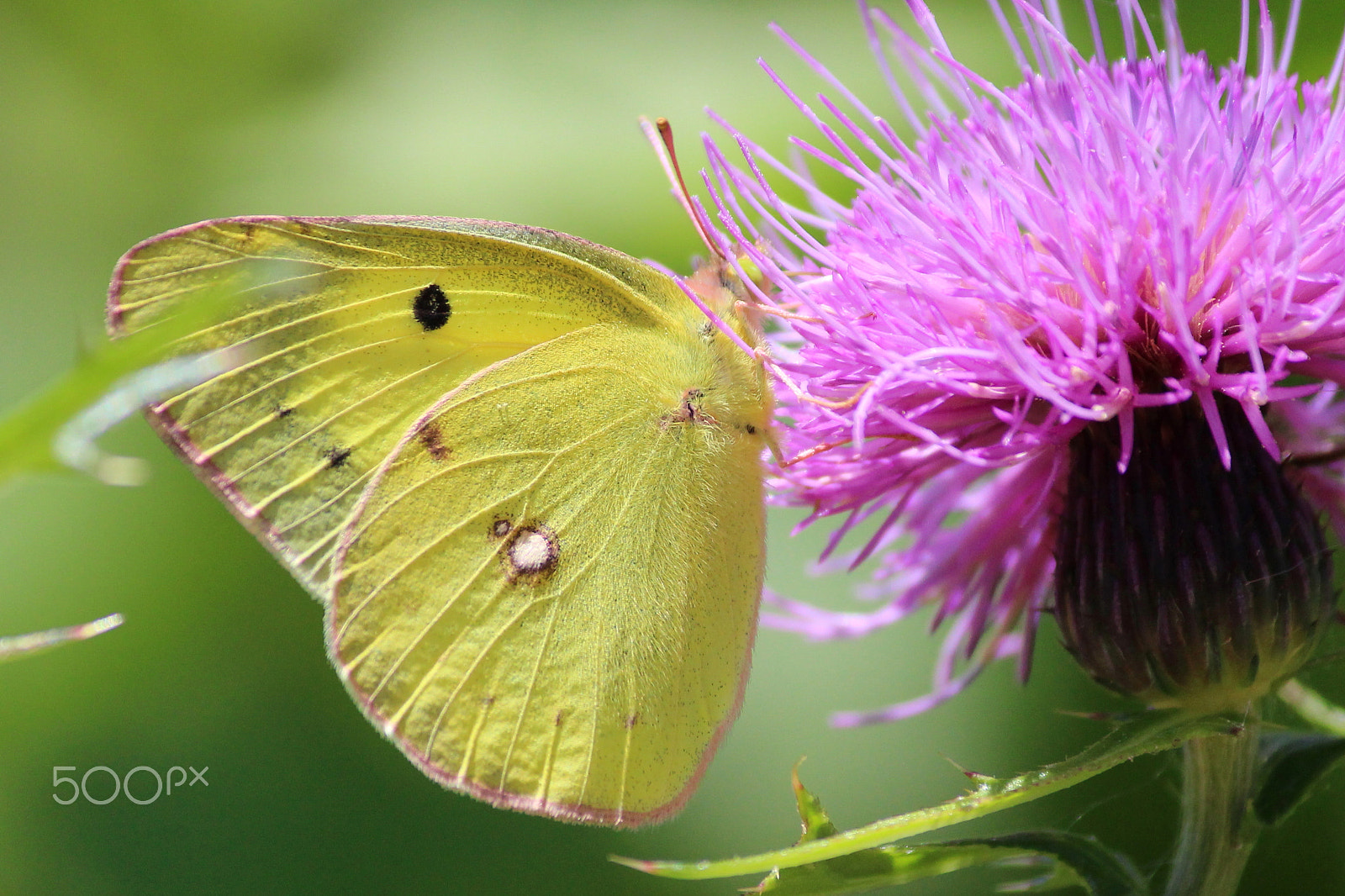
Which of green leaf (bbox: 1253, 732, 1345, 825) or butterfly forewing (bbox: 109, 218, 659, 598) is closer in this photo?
green leaf (bbox: 1253, 732, 1345, 825)

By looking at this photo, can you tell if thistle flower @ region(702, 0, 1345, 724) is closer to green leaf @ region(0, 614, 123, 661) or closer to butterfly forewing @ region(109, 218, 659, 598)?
butterfly forewing @ region(109, 218, 659, 598)

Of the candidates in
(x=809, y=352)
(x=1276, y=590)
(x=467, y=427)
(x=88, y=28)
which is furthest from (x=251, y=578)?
(x=1276, y=590)

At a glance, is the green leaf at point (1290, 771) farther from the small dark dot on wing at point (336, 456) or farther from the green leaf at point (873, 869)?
the small dark dot on wing at point (336, 456)

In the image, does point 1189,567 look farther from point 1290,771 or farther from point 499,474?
point 499,474

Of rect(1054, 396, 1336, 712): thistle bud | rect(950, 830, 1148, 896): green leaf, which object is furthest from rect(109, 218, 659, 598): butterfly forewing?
rect(950, 830, 1148, 896): green leaf

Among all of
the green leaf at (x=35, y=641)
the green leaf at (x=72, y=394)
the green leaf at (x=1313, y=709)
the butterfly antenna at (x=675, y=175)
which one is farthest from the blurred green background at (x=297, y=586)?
the green leaf at (x=72, y=394)

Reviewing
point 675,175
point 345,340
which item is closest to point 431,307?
point 345,340
